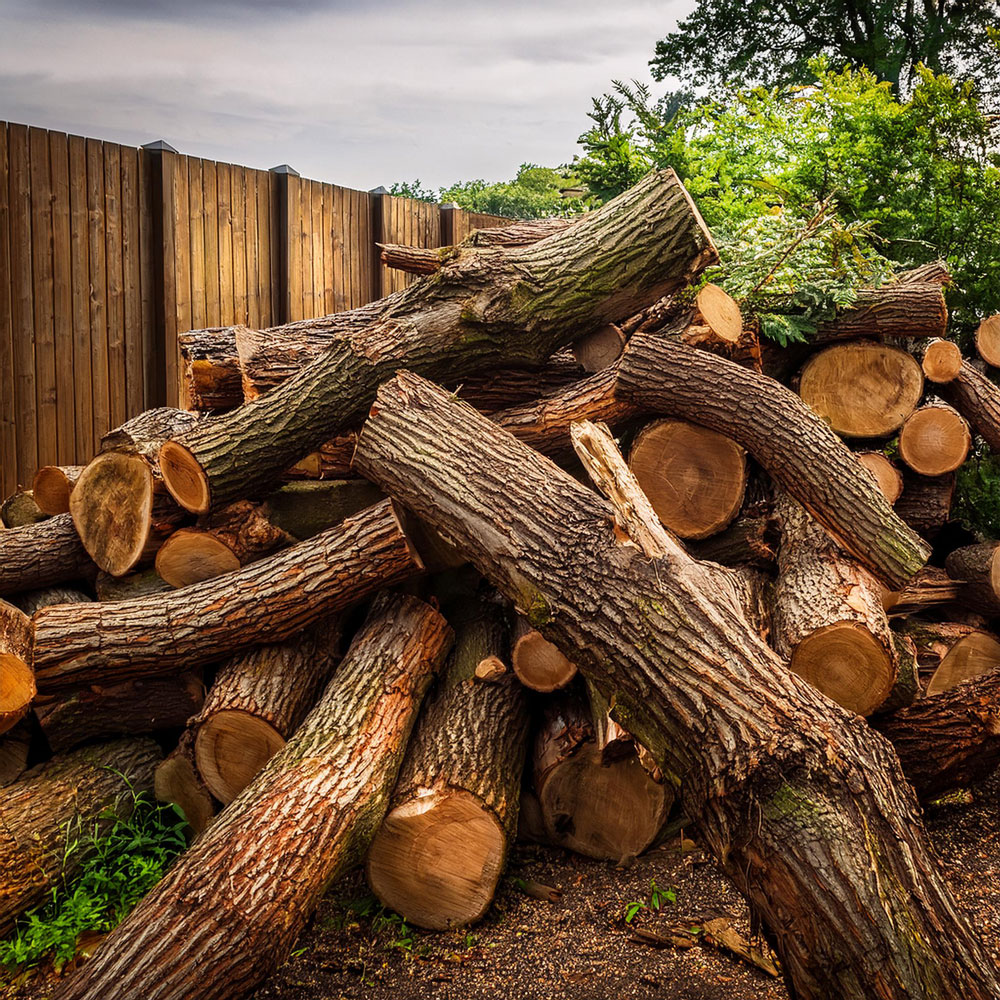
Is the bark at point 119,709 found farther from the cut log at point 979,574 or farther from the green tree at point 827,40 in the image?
the green tree at point 827,40

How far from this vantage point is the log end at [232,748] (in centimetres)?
297

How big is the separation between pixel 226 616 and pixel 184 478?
0.61 metres

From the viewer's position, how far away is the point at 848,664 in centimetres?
301

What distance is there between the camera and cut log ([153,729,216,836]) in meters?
3.12

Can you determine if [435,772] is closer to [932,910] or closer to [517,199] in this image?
[932,910]

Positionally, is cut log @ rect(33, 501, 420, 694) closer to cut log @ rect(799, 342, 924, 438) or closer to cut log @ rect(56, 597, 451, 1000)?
cut log @ rect(56, 597, 451, 1000)

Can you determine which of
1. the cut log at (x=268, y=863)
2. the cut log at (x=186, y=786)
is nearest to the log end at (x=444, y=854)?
the cut log at (x=268, y=863)

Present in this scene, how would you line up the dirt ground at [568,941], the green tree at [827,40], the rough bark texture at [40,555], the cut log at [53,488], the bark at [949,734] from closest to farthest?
the dirt ground at [568,941] → the bark at [949,734] → the rough bark texture at [40,555] → the cut log at [53,488] → the green tree at [827,40]

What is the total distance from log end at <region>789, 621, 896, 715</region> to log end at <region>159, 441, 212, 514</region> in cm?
223

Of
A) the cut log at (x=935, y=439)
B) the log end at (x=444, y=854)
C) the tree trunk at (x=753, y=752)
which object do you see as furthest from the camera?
the cut log at (x=935, y=439)

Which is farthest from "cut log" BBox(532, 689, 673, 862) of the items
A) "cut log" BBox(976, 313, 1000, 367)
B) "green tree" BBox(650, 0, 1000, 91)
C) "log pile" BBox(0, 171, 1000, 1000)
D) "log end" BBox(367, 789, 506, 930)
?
"green tree" BBox(650, 0, 1000, 91)

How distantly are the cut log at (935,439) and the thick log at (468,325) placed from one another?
4.83ft

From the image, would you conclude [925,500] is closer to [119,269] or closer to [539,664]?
[539,664]

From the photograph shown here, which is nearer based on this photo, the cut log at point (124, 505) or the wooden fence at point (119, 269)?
the cut log at point (124, 505)
